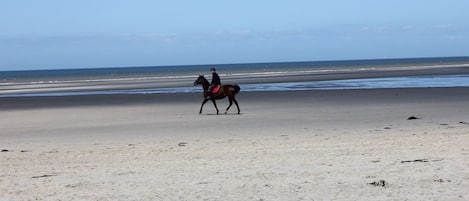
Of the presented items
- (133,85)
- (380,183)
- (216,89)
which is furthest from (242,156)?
(133,85)

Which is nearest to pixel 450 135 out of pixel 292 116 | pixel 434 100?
pixel 292 116

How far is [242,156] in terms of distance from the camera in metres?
11.3

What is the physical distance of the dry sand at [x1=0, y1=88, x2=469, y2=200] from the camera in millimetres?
8344

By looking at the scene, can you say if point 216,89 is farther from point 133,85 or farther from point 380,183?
point 133,85

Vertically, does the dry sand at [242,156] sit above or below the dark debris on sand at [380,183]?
below

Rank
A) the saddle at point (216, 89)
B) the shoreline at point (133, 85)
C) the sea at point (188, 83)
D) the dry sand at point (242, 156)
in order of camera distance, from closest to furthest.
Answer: the dry sand at point (242, 156), the saddle at point (216, 89), the sea at point (188, 83), the shoreline at point (133, 85)

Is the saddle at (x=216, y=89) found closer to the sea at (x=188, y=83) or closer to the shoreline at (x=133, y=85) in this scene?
the sea at (x=188, y=83)

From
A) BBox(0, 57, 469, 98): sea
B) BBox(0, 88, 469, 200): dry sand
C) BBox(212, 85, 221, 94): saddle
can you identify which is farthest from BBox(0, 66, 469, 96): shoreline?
BBox(0, 88, 469, 200): dry sand

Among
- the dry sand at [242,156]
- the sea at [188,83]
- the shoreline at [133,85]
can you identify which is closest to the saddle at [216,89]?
the dry sand at [242,156]

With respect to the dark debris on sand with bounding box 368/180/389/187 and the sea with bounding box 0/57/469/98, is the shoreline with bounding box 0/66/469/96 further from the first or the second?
the dark debris on sand with bounding box 368/180/389/187

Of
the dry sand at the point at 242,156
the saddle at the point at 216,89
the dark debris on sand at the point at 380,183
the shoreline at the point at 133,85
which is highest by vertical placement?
the saddle at the point at 216,89

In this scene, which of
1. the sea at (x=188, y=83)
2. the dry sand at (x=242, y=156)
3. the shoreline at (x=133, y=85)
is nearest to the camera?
the dry sand at (x=242, y=156)

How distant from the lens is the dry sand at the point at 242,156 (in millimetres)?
8344

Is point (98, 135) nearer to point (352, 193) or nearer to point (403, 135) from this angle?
point (403, 135)
